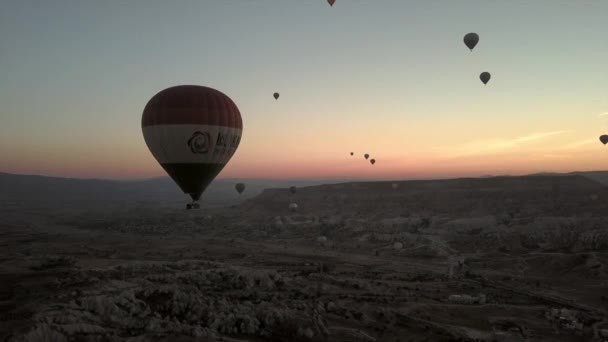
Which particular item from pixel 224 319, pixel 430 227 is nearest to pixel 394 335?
pixel 224 319

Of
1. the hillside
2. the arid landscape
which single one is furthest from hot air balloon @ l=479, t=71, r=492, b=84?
the hillside

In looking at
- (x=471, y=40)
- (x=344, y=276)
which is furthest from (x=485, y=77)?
(x=344, y=276)

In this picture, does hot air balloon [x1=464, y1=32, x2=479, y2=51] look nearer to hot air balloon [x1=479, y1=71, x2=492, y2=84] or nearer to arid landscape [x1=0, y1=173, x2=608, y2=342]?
hot air balloon [x1=479, y1=71, x2=492, y2=84]

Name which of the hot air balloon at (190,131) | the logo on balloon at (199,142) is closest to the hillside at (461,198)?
the hot air balloon at (190,131)

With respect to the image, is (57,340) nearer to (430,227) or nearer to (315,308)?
(315,308)

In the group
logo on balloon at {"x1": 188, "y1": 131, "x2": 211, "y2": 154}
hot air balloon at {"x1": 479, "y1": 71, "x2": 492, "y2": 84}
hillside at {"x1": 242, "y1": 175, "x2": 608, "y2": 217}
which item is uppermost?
hot air balloon at {"x1": 479, "y1": 71, "x2": 492, "y2": 84}

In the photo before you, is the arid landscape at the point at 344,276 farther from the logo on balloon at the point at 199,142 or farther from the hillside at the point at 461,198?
the logo on balloon at the point at 199,142

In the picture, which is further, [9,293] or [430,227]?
→ [430,227]
